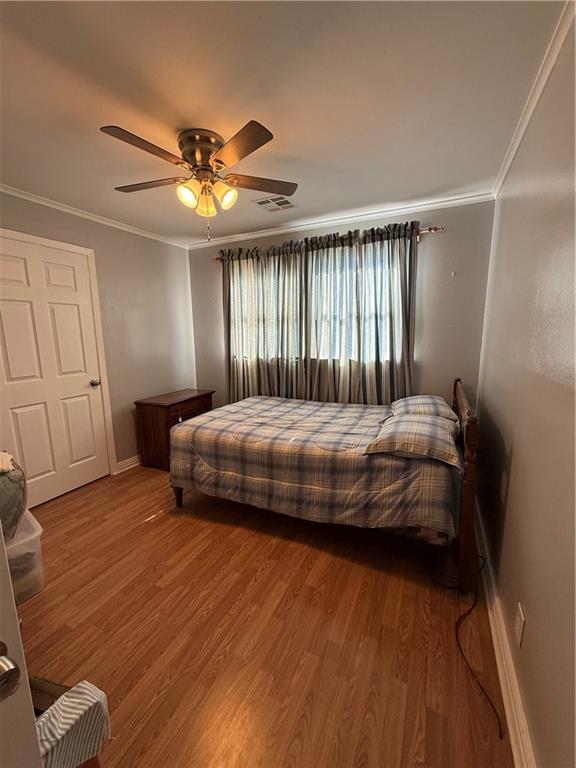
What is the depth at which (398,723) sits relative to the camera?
1.20 metres

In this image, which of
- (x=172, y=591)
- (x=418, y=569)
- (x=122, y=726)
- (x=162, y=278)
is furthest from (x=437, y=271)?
(x=122, y=726)

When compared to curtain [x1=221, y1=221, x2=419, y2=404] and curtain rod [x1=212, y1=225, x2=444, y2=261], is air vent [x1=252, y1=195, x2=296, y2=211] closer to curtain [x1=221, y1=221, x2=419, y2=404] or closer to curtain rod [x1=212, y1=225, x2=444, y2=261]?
curtain [x1=221, y1=221, x2=419, y2=404]

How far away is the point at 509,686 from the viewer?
4.12 feet

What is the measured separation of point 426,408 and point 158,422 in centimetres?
260

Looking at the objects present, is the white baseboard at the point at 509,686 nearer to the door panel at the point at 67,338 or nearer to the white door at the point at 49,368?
the white door at the point at 49,368

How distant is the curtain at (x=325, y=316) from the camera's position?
313 cm

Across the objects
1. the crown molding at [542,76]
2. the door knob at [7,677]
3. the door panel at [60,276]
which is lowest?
the door knob at [7,677]

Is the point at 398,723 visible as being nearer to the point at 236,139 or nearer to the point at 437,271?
the point at 236,139

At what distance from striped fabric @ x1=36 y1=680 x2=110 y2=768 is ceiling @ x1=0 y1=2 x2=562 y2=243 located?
82.5 inches

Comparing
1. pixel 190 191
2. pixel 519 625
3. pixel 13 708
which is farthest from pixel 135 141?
pixel 519 625

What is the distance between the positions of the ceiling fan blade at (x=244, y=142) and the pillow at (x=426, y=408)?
1924 mm

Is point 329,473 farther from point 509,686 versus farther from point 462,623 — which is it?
point 509,686

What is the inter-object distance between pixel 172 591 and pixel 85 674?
498mm

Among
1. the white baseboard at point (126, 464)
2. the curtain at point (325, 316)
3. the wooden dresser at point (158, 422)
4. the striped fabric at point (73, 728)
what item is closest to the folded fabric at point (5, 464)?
the striped fabric at point (73, 728)
